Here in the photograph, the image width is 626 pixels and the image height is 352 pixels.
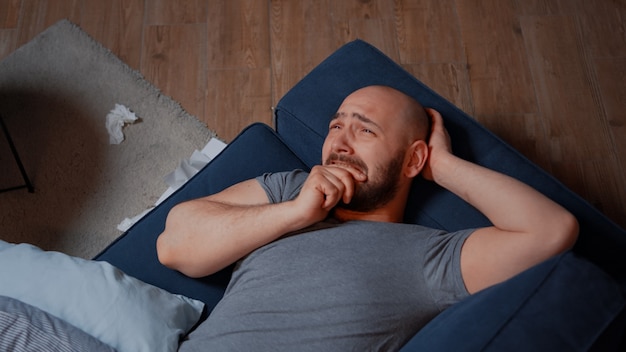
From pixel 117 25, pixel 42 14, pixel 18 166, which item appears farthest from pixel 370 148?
pixel 42 14

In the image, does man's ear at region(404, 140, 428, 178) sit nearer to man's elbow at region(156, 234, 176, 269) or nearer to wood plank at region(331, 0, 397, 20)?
man's elbow at region(156, 234, 176, 269)

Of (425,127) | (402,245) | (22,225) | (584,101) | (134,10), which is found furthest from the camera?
(134,10)

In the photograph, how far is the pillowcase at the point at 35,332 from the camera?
1.27 m

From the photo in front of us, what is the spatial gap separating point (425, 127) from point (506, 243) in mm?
422

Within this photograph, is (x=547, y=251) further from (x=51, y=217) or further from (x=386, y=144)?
(x=51, y=217)

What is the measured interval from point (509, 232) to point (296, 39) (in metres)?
1.49

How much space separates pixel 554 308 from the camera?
1.13m

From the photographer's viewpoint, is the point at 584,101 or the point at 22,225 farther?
the point at 584,101

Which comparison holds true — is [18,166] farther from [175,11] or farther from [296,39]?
[296,39]

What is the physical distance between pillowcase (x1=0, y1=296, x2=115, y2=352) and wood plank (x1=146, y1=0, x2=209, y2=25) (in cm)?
156

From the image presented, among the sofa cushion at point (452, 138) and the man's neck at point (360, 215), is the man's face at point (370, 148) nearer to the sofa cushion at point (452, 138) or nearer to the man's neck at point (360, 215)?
the man's neck at point (360, 215)

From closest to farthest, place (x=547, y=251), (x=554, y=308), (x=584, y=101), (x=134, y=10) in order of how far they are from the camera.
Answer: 1. (x=554, y=308)
2. (x=547, y=251)
3. (x=584, y=101)
4. (x=134, y=10)

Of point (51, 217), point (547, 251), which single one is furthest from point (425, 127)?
point (51, 217)

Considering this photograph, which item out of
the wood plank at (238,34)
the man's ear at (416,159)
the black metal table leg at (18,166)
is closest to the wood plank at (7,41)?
the black metal table leg at (18,166)
